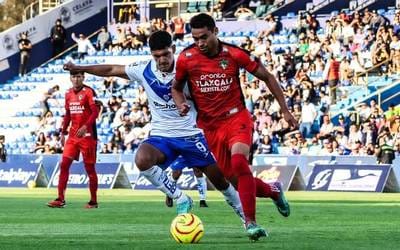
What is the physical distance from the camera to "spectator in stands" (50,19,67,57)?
52.5m

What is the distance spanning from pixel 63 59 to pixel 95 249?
4109cm

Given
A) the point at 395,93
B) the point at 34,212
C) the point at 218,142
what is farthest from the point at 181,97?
the point at 395,93

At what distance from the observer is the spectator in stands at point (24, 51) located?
51906mm

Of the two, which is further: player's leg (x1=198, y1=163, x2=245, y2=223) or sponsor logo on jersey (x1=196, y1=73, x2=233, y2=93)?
player's leg (x1=198, y1=163, x2=245, y2=223)

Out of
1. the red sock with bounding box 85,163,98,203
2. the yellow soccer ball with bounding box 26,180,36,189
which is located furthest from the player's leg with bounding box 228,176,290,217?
the yellow soccer ball with bounding box 26,180,36,189

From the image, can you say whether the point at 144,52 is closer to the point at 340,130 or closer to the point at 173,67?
the point at 340,130

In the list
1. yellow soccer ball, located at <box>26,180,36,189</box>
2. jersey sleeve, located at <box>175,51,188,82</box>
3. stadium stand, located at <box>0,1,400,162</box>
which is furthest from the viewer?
yellow soccer ball, located at <box>26,180,36,189</box>

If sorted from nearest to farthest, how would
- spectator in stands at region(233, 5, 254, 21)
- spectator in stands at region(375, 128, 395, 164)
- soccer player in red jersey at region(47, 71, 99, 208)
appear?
soccer player in red jersey at region(47, 71, 99, 208), spectator in stands at region(375, 128, 395, 164), spectator in stands at region(233, 5, 254, 21)

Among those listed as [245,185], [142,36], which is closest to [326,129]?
[142,36]

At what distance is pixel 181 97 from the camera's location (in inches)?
541

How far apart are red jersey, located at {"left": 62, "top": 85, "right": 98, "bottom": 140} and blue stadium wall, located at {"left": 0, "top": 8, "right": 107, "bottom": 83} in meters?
31.1

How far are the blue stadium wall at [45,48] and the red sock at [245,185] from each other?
41141mm

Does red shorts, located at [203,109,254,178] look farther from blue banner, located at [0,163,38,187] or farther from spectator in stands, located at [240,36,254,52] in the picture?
spectator in stands, located at [240,36,254,52]

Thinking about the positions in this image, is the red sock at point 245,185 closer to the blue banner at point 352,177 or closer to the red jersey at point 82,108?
the red jersey at point 82,108
